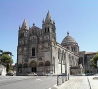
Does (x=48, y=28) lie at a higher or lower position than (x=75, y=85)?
higher

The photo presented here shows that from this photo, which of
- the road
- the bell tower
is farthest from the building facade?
the road

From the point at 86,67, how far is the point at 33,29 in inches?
1434

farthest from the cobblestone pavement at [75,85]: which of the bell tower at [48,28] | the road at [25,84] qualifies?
the bell tower at [48,28]

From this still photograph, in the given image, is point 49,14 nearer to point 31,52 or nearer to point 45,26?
point 45,26

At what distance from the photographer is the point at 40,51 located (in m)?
54.2

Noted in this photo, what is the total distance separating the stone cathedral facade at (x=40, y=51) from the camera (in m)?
52.0

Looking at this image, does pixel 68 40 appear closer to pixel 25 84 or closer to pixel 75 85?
pixel 75 85

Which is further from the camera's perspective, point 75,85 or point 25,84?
point 25,84

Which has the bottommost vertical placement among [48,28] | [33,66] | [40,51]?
[33,66]

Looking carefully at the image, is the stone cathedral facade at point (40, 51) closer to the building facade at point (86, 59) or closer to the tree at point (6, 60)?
the tree at point (6, 60)

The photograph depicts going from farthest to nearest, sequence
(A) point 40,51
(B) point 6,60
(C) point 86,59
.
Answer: (C) point 86,59, (B) point 6,60, (A) point 40,51

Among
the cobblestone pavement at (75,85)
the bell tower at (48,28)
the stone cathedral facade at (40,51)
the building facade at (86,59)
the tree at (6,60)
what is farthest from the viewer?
the building facade at (86,59)

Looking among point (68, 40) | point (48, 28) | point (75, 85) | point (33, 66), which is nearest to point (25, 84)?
point (75, 85)

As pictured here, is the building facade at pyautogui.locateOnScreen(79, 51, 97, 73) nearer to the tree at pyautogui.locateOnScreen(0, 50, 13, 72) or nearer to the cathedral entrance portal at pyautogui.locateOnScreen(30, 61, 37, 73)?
the cathedral entrance portal at pyautogui.locateOnScreen(30, 61, 37, 73)
